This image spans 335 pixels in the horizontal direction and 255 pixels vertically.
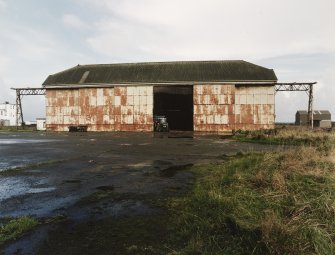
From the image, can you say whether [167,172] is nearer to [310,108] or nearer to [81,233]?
[81,233]

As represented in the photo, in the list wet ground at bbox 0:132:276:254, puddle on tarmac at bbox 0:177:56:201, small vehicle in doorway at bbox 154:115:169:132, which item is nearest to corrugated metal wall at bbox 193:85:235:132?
small vehicle in doorway at bbox 154:115:169:132

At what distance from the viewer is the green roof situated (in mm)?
33188

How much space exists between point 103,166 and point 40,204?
4.02m

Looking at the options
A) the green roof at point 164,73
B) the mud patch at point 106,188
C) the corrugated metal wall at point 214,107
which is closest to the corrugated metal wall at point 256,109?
the corrugated metal wall at point 214,107

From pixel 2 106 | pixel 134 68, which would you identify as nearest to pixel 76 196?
pixel 134 68

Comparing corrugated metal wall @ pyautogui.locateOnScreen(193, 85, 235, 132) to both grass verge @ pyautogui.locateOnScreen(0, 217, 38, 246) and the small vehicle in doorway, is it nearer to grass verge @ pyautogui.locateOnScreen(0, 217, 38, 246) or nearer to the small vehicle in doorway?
the small vehicle in doorway

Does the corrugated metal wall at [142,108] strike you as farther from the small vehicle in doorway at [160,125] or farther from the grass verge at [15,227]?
the grass verge at [15,227]

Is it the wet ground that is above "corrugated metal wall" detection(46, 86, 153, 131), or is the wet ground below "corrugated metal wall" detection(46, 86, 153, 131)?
below

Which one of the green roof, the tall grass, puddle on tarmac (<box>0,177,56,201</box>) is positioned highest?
the green roof

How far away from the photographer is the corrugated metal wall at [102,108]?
3356cm

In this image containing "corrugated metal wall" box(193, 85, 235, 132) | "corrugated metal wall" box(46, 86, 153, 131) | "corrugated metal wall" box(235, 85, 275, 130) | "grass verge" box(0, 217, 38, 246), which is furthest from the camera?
"corrugated metal wall" box(46, 86, 153, 131)

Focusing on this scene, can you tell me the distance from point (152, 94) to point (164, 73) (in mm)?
3572

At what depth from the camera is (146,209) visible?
4.96m

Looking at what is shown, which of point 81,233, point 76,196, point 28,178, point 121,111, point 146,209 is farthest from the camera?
point 121,111
